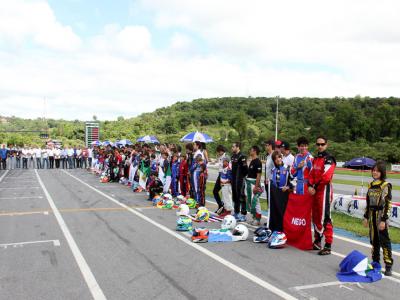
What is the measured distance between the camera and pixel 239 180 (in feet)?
36.4

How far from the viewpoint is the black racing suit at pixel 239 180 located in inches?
434

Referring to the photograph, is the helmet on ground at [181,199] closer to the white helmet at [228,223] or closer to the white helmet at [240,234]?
the white helmet at [228,223]

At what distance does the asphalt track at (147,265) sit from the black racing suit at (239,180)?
1160 millimetres

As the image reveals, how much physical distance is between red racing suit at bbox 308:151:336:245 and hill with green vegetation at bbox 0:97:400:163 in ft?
185

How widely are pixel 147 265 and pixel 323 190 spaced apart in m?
3.45

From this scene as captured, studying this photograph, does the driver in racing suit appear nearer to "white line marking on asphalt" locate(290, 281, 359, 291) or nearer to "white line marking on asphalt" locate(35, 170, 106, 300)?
"white line marking on asphalt" locate(290, 281, 359, 291)

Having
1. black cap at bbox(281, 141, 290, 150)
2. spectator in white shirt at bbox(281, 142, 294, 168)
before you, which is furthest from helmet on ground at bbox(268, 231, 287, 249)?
black cap at bbox(281, 141, 290, 150)

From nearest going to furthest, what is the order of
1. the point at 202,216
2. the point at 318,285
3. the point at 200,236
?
the point at 318,285 → the point at 200,236 → the point at 202,216

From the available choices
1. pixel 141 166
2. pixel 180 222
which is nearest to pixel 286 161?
pixel 180 222

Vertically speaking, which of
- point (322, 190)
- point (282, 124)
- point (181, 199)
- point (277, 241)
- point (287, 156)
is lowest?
point (181, 199)

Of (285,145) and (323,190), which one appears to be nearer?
(323,190)

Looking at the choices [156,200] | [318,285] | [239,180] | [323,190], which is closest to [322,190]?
[323,190]

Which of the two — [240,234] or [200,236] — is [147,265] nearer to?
[200,236]

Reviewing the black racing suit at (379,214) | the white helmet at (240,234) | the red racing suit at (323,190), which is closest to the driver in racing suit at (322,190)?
the red racing suit at (323,190)
